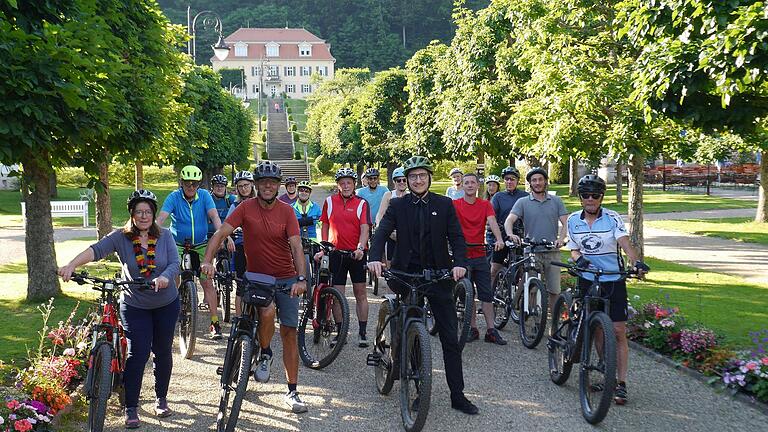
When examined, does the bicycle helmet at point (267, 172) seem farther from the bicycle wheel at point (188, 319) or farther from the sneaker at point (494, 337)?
the sneaker at point (494, 337)

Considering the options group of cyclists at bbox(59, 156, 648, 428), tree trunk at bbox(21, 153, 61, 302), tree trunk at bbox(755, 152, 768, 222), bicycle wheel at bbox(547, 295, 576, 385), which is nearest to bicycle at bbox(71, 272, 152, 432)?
group of cyclists at bbox(59, 156, 648, 428)

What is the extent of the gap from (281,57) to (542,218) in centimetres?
13892

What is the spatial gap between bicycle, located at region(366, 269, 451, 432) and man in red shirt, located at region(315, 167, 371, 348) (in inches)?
73.4

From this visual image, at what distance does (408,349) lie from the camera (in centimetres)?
626

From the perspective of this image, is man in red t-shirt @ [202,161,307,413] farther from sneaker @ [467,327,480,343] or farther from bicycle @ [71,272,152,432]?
sneaker @ [467,327,480,343]

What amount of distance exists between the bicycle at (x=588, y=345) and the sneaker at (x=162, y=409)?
10.6 feet

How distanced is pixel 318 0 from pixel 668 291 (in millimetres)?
152717

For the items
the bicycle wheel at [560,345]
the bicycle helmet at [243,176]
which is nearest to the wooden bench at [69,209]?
the bicycle helmet at [243,176]

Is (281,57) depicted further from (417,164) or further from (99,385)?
(99,385)

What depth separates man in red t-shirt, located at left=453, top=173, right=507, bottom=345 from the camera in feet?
30.5

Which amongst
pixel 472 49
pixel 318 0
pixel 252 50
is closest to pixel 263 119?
pixel 252 50

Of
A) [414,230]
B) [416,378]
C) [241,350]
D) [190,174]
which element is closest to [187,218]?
[190,174]

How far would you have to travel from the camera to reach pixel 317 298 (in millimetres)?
8602

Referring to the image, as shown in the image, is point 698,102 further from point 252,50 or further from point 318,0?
point 318,0
